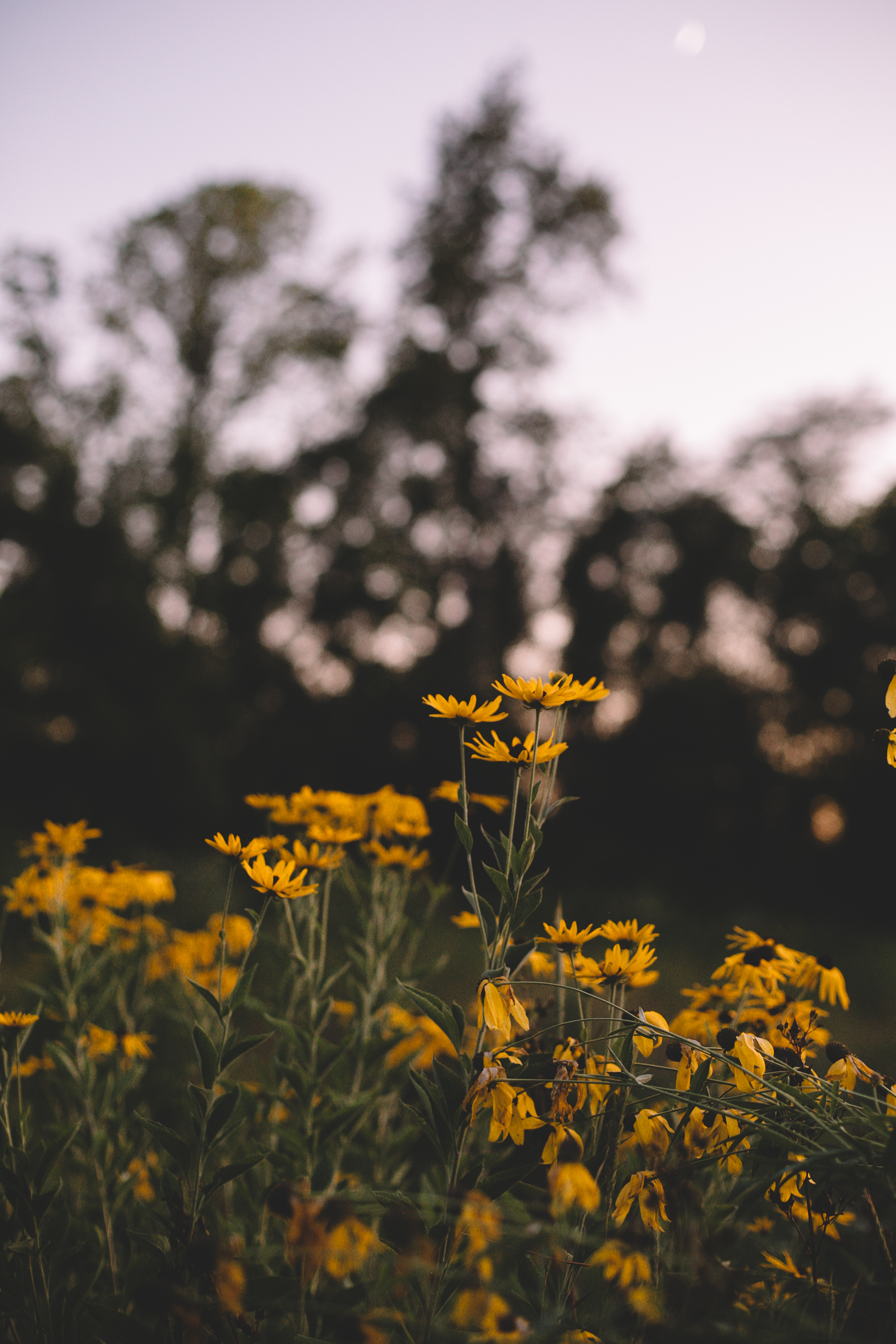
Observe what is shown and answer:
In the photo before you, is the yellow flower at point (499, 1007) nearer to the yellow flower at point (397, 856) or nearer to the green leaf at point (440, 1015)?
the green leaf at point (440, 1015)

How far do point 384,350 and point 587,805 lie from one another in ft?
20.6

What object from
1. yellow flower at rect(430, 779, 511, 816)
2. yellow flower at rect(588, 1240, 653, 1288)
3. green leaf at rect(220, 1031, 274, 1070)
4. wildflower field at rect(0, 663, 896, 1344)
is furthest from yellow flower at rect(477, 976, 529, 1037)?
yellow flower at rect(430, 779, 511, 816)

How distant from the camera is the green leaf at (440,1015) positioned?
895mm

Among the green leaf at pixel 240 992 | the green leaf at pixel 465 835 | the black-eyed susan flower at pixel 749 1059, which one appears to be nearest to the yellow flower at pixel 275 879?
the green leaf at pixel 240 992

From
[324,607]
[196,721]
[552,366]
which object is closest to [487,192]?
[552,366]

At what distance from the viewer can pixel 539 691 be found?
3.32 ft

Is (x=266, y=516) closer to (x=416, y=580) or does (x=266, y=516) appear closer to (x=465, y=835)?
(x=416, y=580)

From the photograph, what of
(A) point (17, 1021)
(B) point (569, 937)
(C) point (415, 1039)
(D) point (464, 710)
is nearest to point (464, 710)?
(D) point (464, 710)

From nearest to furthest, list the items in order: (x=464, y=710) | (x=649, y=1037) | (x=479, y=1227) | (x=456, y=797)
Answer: (x=479, y=1227) → (x=649, y=1037) → (x=464, y=710) → (x=456, y=797)

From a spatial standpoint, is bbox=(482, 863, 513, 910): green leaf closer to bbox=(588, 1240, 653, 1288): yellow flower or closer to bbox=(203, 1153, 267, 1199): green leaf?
bbox=(588, 1240, 653, 1288): yellow flower

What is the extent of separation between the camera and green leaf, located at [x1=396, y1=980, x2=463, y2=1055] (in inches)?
35.2

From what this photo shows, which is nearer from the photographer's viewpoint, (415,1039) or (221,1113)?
(221,1113)

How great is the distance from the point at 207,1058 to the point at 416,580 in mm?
9779

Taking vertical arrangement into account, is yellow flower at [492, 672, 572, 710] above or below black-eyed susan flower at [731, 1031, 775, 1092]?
above
